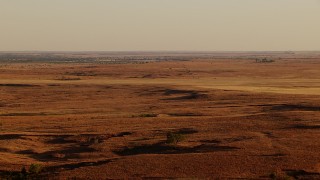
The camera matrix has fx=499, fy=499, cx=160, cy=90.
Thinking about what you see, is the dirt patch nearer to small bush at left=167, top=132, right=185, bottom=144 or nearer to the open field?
the open field

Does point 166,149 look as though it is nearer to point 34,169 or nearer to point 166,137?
point 166,137

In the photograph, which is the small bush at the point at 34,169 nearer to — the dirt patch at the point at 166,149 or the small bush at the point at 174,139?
the dirt patch at the point at 166,149

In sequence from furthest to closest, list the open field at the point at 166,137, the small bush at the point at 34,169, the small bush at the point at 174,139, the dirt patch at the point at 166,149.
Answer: the small bush at the point at 174,139 → the dirt patch at the point at 166,149 → the open field at the point at 166,137 → the small bush at the point at 34,169

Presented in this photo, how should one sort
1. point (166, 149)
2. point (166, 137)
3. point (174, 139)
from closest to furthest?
point (166, 149) → point (174, 139) → point (166, 137)

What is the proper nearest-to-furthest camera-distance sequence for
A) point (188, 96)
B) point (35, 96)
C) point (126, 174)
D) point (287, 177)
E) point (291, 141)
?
1. point (287, 177)
2. point (126, 174)
3. point (291, 141)
4. point (188, 96)
5. point (35, 96)

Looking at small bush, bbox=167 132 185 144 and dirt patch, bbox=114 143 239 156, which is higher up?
small bush, bbox=167 132 185 144

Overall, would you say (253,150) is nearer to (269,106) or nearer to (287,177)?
(287,177)

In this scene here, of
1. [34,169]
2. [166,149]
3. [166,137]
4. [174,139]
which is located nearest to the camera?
[34,169]

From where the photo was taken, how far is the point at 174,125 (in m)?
31.8

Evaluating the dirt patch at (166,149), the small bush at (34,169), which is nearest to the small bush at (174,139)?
the dirt patch at (166,149)

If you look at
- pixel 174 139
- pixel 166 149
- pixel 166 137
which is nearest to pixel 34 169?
pixel 166 149

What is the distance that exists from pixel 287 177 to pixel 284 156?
11.3 ft

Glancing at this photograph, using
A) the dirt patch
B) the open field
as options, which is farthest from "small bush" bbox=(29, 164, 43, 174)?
the dirt patch

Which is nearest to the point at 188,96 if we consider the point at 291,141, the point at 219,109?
the point at 219,109
